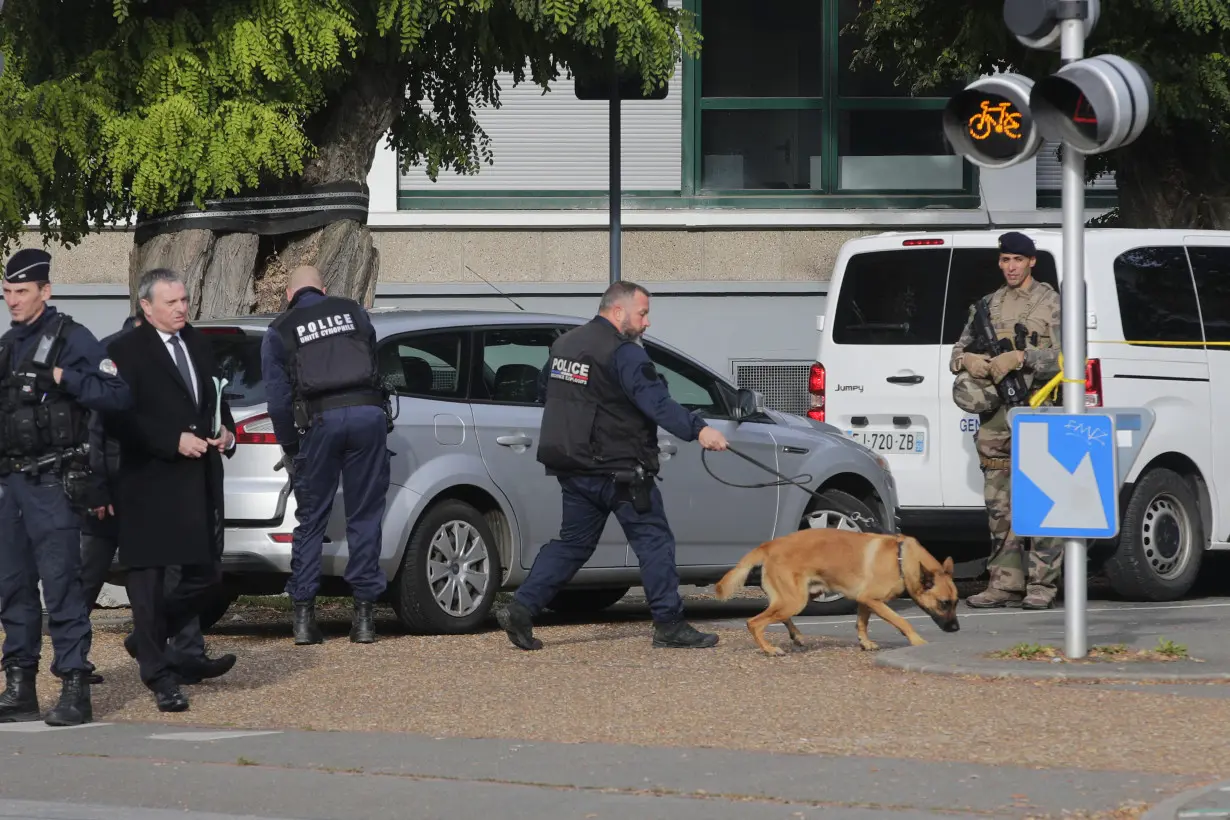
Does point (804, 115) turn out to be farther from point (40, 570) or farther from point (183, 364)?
point (40, 570)

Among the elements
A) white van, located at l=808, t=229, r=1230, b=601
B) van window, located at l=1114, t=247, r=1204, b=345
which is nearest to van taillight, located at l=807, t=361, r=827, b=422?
white van, located at l=808, t=229, r=1230, b=601

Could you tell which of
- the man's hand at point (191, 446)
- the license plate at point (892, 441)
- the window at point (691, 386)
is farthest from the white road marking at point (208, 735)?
the license plate at point (892, 441)

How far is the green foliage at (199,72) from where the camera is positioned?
39.6ft

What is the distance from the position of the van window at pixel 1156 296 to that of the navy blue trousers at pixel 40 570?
6.24 m

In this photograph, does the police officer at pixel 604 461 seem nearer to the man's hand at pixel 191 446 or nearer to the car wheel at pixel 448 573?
the car wheel at pixel 448 573

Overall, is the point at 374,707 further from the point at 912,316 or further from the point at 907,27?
the point at 907,27

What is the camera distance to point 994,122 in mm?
9016

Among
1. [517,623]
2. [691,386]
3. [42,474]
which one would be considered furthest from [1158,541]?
[42,474]

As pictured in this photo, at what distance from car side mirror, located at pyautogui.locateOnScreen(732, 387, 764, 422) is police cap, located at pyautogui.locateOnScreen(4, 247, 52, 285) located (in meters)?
4.40

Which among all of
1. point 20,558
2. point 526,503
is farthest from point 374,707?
point 526,503

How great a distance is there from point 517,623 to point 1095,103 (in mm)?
3540

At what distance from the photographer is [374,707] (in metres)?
8.11

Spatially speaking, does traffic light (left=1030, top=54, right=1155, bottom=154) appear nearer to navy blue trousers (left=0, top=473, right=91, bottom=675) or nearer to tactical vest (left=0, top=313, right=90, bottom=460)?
tactical vest (left=0, top=313, right=90, bottom=460)

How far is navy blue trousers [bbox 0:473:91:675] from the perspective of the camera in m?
7.92
